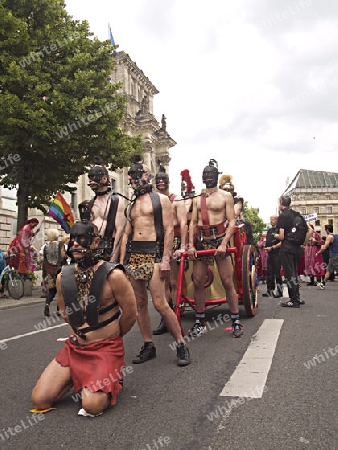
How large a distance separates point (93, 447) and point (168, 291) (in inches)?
139

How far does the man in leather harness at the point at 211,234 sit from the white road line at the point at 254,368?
0.41 meters

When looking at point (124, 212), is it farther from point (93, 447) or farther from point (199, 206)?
point (93, 447)

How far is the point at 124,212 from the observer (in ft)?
15.0

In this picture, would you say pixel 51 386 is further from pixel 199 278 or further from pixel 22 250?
pixel 22 250

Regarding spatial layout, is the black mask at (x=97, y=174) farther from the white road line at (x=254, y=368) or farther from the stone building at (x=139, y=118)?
the stone building at (x=139, y=118)

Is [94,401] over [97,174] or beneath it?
beneath

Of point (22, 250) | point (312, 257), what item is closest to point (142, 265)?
point (22, 250)

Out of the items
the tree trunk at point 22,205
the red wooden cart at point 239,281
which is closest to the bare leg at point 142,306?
the red wooden cart at point 239,281

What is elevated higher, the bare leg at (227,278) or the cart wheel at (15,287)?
the bare leg at (227,278)

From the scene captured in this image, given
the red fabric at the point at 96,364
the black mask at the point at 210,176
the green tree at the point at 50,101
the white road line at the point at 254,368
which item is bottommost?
the white road line at the point at 254,368

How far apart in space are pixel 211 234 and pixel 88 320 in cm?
268

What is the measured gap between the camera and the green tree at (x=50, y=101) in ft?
46.9

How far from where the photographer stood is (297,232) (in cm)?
831

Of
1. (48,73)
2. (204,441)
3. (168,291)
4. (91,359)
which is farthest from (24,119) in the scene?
Result: (204,441)
